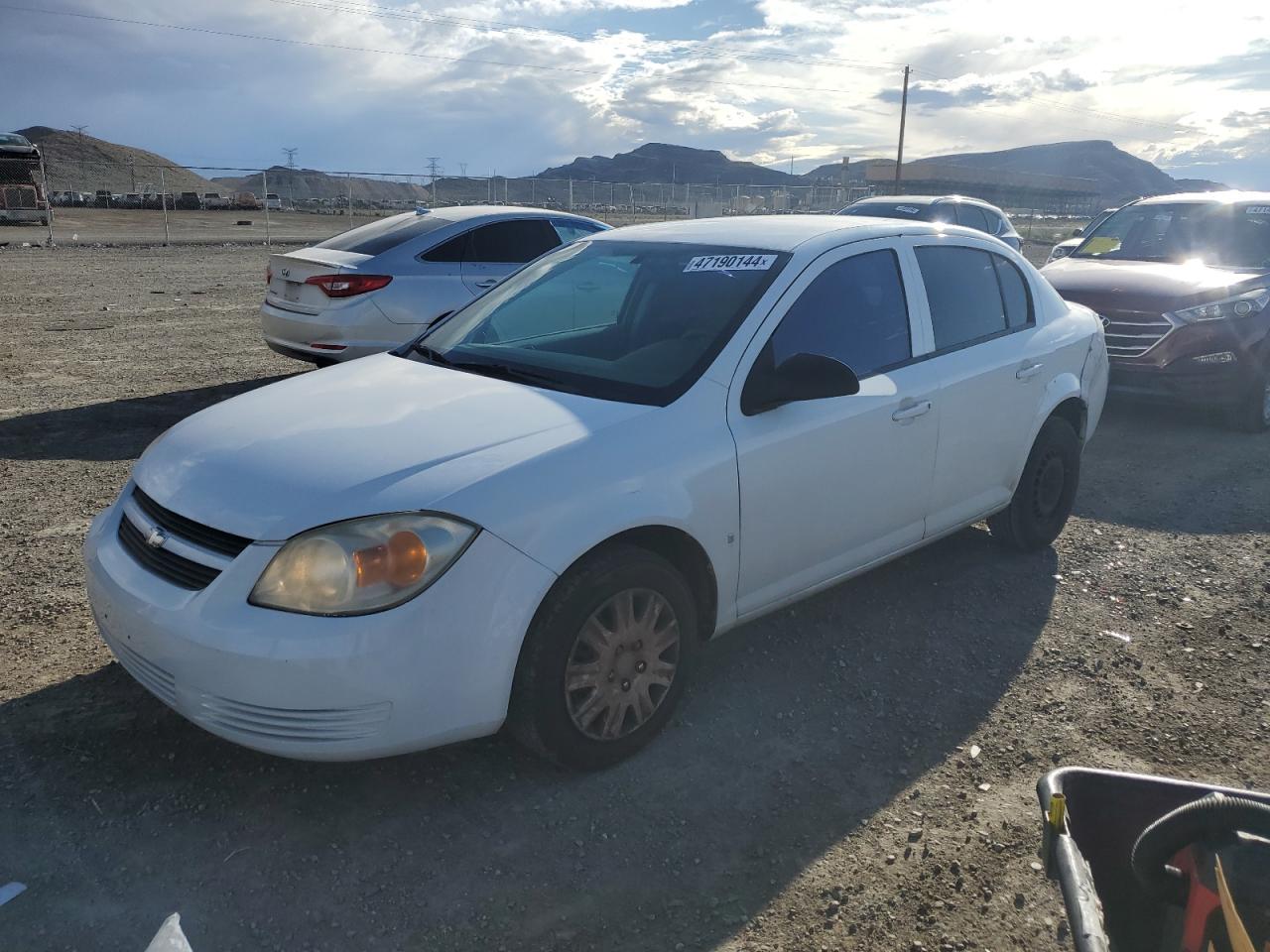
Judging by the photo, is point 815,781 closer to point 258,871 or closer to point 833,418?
point 833,418

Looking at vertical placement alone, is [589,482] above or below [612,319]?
below

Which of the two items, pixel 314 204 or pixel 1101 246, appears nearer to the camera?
pixel 1101 246

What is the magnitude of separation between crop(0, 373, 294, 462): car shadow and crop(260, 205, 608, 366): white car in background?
955mm

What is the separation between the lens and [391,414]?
133 inches

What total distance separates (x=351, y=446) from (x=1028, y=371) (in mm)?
3216

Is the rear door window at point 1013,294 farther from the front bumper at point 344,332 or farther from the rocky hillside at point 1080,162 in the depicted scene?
the rocky hillside at point 1080,162

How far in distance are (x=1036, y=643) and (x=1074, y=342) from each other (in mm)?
1729

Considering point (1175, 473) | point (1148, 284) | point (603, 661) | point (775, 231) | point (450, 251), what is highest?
point (775, 231)

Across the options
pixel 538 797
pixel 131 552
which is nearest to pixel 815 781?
pixel 538 797

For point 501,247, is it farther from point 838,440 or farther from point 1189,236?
point 1189,236

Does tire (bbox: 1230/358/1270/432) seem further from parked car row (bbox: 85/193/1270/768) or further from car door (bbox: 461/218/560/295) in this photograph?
car door (bbox: 461/218/560/295)

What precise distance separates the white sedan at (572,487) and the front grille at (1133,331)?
3844mm

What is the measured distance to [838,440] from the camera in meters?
3.78

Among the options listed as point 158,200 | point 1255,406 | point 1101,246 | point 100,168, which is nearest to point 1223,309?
point 1255,406
